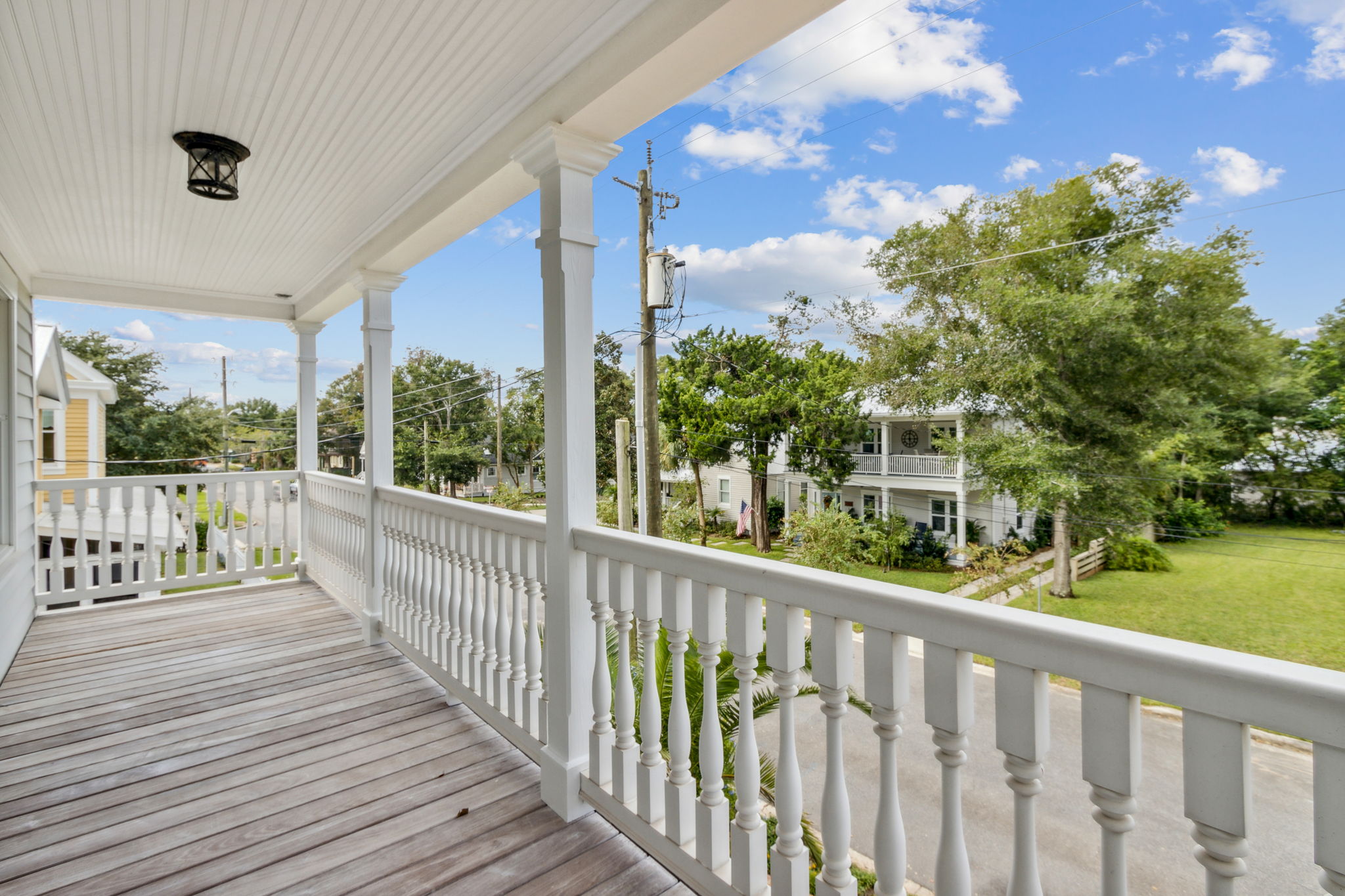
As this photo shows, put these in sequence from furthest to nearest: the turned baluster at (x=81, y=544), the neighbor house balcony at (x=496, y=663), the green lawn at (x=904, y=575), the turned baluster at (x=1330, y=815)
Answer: the turned baluster at (x=81, y=544), the green lawn at (x=904, y=575), the neighbor house balcony at (x=496, y=663), the turned baluster at (x=1330, y=815)

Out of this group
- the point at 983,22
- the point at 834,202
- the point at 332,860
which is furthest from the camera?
the point at 834,202

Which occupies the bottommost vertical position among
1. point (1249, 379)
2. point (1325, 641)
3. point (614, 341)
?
point (1325, 641)

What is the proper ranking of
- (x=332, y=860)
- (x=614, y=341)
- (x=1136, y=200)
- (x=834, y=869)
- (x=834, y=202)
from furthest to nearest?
(x=614, y=341) < (x=834, y=202) < (x=1136, y=200) < (x=332, y=860) < (x=834, y=869)

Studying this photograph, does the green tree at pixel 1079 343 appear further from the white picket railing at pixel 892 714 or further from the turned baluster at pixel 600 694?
the turned baluster at pixel 600 694

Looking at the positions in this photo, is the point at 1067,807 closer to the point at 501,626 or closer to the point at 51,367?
the point at 501,626

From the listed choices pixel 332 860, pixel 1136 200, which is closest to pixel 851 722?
pixel 1136 200

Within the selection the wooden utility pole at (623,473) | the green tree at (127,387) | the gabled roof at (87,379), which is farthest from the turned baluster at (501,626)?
the green tree at (127,387)

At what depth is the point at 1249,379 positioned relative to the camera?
199cm

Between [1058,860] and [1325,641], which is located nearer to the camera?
[1058,860]

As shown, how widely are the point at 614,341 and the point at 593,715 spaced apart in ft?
15.5

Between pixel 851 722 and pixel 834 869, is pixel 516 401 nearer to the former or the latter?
pixel 851 722

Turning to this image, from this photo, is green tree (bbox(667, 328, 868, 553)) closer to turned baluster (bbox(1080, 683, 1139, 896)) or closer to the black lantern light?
turned baluster (bbox(1080, 683, 1139, 896))

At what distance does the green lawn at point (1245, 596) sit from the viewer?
1.87 m

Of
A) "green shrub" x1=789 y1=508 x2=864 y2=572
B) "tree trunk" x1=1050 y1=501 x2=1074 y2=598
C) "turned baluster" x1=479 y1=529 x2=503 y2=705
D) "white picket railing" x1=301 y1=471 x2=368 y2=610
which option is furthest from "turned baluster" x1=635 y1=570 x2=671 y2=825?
"white picket railing" x1=301 y1=471 x2=368 y2=610
